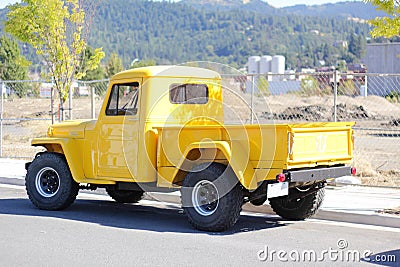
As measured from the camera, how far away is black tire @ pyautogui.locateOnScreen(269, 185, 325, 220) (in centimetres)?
1033

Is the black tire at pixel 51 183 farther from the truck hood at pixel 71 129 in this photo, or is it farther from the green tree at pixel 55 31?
the green tree at pixel 55 31

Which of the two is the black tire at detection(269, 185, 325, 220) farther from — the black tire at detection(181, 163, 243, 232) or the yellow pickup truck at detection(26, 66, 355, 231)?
the black tire at detection(181, 163, 243, 232)

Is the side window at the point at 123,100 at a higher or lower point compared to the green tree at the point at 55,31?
lower

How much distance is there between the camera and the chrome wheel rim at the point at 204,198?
941cm

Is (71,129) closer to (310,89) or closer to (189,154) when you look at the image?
(189,154)

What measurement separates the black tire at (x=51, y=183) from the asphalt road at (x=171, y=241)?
0.19 metres

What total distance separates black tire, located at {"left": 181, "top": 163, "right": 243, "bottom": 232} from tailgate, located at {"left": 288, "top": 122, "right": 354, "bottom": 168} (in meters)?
0.91

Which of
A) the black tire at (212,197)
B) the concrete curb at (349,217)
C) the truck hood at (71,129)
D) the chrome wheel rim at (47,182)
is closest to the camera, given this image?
the black tire at (212,197)

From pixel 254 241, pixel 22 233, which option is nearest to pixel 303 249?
pixel 254 241

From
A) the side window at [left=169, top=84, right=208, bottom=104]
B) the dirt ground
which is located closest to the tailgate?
the dirt ground

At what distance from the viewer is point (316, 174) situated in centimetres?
925

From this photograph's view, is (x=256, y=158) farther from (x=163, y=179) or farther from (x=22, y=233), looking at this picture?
(x=22, y=233)

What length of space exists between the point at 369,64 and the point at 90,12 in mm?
62226

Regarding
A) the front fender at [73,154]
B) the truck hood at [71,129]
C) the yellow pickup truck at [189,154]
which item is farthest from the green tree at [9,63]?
the yellow pickup truck at [189,154]
